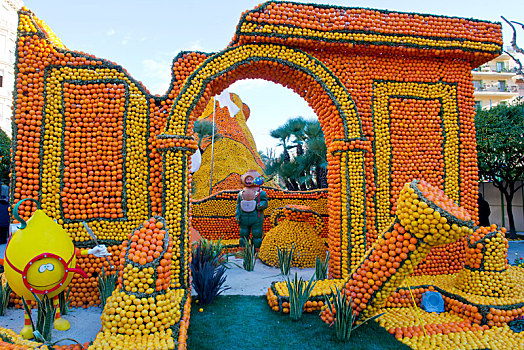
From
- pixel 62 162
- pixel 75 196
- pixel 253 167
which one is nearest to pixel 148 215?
pixel 75 196

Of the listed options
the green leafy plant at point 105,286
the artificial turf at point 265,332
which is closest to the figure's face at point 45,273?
the green leafy plant at point 105,286

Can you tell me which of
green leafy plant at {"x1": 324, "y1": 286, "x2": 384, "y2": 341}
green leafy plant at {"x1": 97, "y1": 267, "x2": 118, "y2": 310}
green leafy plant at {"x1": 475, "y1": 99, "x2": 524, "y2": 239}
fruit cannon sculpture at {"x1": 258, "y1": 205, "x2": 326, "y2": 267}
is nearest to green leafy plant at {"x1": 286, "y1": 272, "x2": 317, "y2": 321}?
green leafy plant at {"x1": 324, "y1": 286, "x2": 384, "y2": 341}

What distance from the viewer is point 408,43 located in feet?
19.6

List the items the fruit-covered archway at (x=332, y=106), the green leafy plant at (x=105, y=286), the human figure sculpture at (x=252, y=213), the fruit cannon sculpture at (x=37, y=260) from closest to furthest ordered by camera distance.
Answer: the fruit cannon sculpture at (x=37, y=260) < the green leafy plant at (x=105, y=286) < the fruit-covered archway at (x=332, y=106) < the human figure sculpture at (x=252, y=213)

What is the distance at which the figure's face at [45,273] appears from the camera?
3.57m

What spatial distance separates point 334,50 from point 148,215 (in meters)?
4.43

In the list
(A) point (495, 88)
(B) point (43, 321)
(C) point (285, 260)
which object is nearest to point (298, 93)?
(C) point (285, 260)

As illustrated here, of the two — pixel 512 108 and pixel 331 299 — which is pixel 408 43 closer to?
pixel 331 299

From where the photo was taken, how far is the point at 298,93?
264 inches

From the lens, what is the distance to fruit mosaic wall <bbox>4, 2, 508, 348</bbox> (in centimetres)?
509

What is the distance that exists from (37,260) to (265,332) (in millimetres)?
2797

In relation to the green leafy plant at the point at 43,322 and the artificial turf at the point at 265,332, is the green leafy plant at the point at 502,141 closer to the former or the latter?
the artificial turf at the point at 265,332

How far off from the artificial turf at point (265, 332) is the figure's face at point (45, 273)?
5.54 ft

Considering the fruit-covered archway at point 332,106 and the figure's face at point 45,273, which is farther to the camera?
the fruit-covered archway at point 332,106
